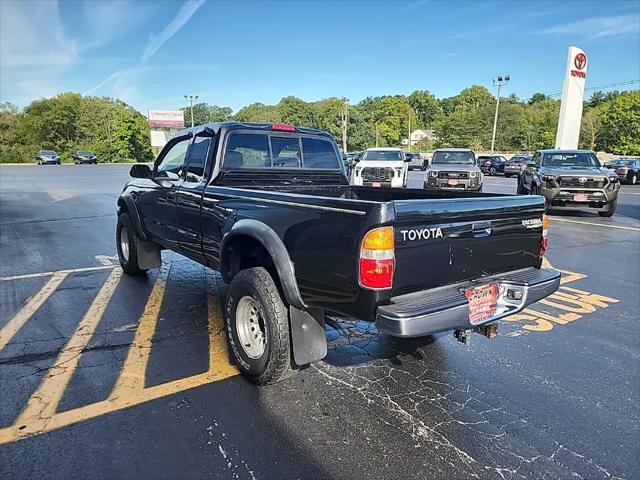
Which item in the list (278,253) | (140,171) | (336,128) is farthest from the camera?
(336,128)

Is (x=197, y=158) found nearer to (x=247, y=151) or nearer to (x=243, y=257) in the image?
(x=247, y=151)

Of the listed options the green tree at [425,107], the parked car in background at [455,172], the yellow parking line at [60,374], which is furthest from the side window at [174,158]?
the green tree at [425,107]

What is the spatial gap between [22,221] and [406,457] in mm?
12123

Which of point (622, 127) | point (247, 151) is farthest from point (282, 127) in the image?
point (622, 127)

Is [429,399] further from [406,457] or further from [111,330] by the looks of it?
[111,330]

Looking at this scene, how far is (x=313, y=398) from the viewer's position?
3.22 metres

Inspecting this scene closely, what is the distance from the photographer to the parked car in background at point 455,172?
52.3ft

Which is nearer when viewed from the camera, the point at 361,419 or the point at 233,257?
the point at 361,419

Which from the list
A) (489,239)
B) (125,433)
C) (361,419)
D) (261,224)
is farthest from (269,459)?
(489,239)

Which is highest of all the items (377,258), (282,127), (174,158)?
(282,127)

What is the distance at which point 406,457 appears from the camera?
258cm

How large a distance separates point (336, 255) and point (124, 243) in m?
4.76

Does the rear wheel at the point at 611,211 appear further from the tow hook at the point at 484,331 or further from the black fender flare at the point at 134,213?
the black fender flare at the point at 134,213

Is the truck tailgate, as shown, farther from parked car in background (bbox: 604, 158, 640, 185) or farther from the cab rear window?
parked car in background (bbox: 604, 158, 640, 185)
